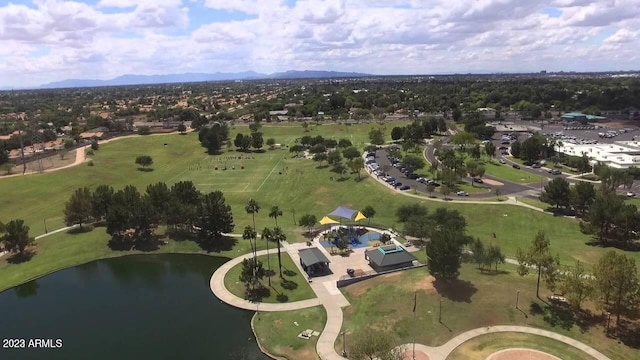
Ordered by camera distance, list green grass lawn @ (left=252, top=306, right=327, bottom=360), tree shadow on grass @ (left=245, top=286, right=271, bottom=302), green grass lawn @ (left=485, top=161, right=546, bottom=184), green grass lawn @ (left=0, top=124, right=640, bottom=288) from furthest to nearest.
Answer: green grass lawn @ (left=485, top=161, right=546, bottom=184) → green grass lawn @ (left=0, top=124, right=640, bottom=288) → tree shadow on grass @ (left=245, top=286, right=271, bottom=302) → green grass lawn @ (left=252, top=306, right=327, bottom=360)

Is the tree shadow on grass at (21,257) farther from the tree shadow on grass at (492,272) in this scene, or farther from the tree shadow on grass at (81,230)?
the tree shadow on grass at (492,272)

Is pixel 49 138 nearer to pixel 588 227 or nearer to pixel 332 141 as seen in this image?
pixel 332 141

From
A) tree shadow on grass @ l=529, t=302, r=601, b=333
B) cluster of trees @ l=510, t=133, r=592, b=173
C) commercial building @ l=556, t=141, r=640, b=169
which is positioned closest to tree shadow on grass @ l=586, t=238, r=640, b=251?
tree shadow on grass @ l=529, t=302, r=601, b=333

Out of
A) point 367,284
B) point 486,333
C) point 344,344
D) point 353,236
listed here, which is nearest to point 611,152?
point 353,236

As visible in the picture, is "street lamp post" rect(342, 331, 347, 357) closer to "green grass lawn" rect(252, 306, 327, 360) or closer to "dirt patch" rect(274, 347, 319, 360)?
"green grass lawn" rect(252, 306, 327, 360)

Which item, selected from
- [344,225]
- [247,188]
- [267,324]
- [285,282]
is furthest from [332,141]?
[267,324]

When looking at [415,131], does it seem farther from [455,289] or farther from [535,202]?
[455,289]

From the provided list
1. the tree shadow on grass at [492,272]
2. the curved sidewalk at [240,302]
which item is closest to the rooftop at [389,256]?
the tree shadow on grass at [492,272]
